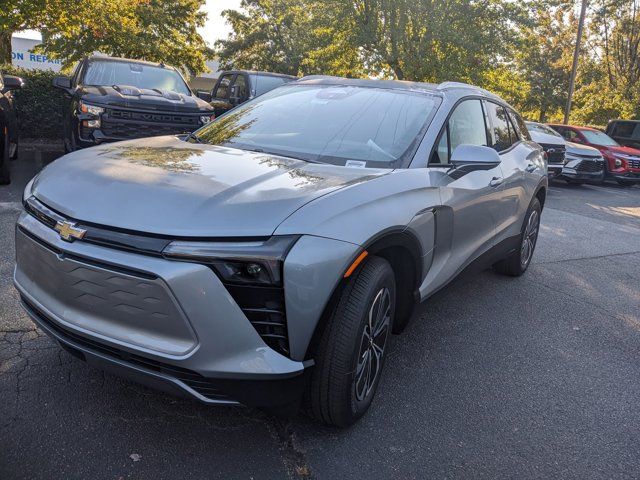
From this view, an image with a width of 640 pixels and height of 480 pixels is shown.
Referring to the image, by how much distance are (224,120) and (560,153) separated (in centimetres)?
1138

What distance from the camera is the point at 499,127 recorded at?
4.59m

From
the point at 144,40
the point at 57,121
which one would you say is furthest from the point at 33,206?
the point at 144,40

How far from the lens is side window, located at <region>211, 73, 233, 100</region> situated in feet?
42.6

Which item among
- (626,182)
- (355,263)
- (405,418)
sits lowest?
(626,182)

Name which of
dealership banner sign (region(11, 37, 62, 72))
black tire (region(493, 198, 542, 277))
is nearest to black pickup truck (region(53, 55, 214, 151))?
black tire (region(493, 198, 542, 277))

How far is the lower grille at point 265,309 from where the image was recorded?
2.07 metres

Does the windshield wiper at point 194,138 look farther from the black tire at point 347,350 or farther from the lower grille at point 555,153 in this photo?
the lower grille at point 555,153

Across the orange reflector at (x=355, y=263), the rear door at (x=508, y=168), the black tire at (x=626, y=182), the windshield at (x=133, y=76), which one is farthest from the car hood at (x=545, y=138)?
the orange reflector at (x=355, y=263)

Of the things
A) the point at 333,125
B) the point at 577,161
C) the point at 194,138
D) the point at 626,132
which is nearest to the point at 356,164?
the point at 333,125

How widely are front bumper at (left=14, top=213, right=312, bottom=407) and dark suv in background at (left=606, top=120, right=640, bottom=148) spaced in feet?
65.3

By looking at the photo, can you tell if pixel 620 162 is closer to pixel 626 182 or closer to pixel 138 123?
pixel 626 182

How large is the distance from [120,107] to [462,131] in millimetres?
4911

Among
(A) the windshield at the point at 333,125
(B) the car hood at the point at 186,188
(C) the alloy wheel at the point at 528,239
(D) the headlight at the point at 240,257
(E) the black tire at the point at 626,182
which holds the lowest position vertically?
(E) the black tire at the point at 626,182

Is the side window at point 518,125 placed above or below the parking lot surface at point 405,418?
above
